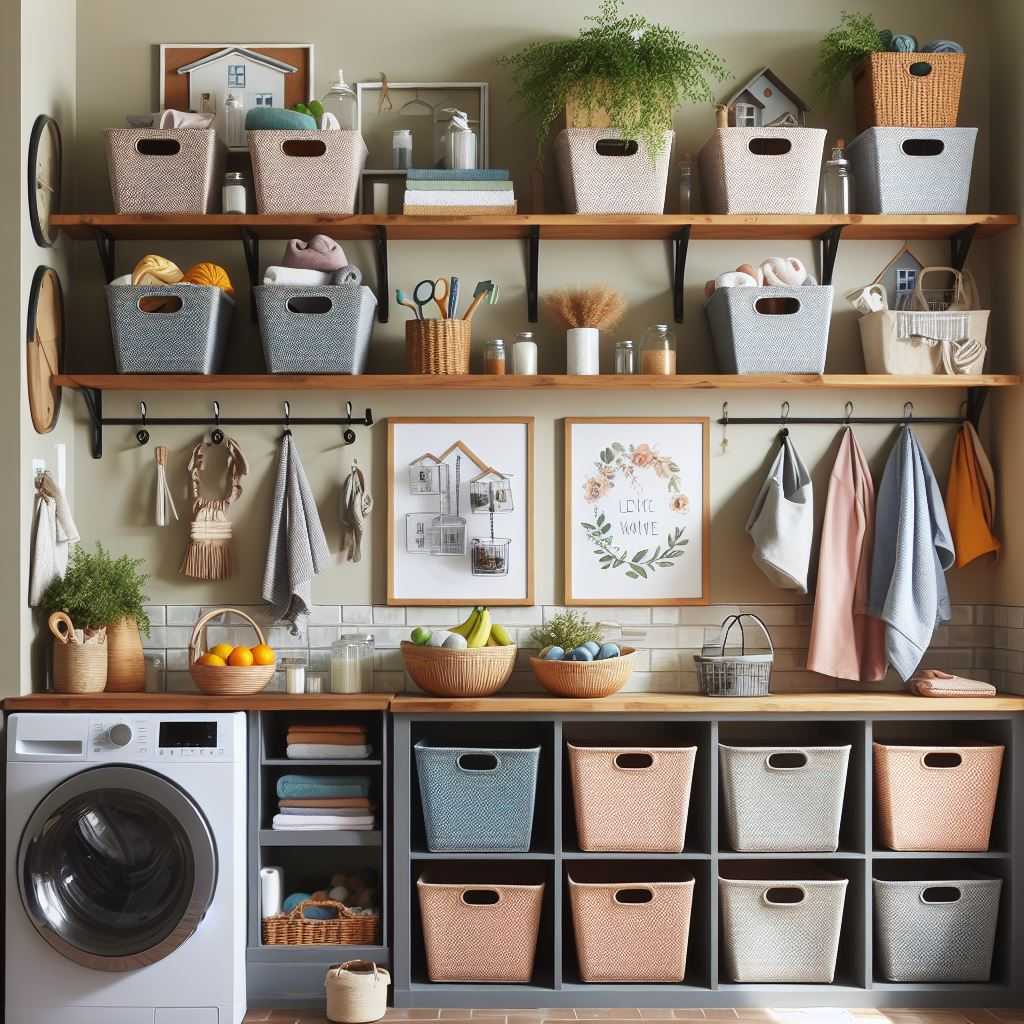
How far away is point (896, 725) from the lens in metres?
3.55

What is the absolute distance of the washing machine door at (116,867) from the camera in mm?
2994

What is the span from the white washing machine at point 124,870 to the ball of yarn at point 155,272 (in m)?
1.26

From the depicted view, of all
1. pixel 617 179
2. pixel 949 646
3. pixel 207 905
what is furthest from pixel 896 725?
pixel 207 905

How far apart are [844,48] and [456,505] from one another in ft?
5.99

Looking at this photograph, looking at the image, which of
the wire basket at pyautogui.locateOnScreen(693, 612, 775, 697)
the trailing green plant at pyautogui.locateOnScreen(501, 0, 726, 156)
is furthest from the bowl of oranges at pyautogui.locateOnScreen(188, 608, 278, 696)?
the trailing green plant at pyautogui.locateOnScreen(501, 0, 726, 156)

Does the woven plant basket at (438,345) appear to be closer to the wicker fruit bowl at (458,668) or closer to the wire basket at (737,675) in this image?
the wicker fruit bowl at (458,668)

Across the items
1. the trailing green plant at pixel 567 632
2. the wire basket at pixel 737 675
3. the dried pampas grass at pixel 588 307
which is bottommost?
the wire basket at pixel 737 675

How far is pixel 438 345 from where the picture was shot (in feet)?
11.2

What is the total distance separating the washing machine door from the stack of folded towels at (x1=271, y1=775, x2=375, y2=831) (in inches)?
11.1

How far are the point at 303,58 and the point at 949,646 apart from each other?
2760mm

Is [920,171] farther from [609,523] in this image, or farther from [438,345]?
[438,345]

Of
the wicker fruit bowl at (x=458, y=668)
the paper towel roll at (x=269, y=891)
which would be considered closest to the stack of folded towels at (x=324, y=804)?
the paper towel roll at (x=269, y=891)

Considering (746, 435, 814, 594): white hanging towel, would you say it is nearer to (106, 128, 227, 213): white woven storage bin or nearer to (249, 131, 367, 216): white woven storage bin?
(249, 131, 367, 216): white woven storage bin

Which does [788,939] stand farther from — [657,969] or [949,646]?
[949,646]
